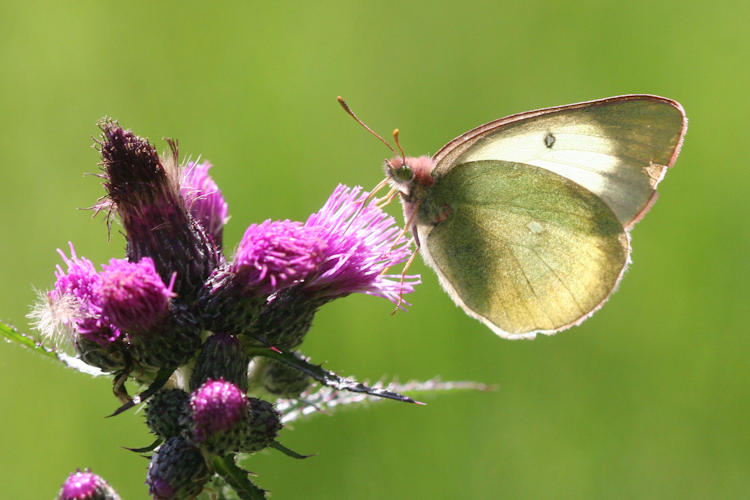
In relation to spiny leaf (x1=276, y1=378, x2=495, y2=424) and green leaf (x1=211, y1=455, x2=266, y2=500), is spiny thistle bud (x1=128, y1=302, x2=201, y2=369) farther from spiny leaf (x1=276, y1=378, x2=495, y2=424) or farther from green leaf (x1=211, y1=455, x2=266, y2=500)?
spiny leaf (x1=276, y1=378, x2=495, y2=424)

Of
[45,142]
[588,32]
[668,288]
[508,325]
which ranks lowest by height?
[668,288]

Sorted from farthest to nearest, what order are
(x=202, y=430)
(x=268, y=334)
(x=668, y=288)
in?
(x=668, y=288) < (x=268, y=334) < (x=202, y=430)

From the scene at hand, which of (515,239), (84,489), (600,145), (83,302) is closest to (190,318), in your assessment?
(83,302)

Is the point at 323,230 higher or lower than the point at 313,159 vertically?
lower

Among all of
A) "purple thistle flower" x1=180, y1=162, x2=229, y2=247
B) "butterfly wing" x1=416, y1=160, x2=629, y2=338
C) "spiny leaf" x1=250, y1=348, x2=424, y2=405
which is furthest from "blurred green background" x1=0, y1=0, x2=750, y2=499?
"spiny leaf" x1=250, y1=348, x2=424, y2=405

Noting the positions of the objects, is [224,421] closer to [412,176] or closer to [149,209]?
[149,209]

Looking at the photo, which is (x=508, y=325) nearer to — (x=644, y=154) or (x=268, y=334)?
(x=644, y=154)

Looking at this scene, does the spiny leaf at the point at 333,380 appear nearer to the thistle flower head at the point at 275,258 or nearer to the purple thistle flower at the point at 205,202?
the thistle flower head at the point at 275,258

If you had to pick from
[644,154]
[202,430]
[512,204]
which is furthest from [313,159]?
[202,430]
